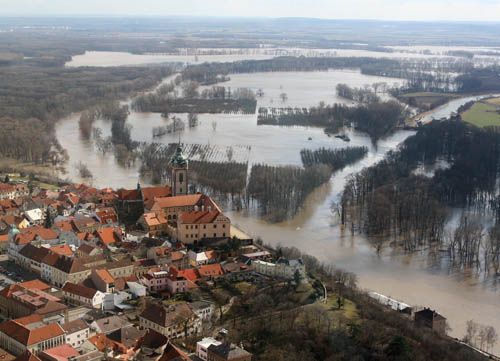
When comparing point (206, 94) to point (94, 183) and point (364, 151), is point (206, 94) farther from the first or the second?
point (94, 183)

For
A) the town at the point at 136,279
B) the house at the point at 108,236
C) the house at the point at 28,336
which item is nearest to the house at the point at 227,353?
the town at the point at 136,279

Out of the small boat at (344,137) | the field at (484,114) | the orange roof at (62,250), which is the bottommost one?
the small boat at (344,137)

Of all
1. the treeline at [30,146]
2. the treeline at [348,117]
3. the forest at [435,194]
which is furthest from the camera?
the treeline at [348,117]

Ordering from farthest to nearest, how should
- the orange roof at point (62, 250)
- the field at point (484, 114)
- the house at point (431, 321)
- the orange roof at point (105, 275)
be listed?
1. the field at point (484, 114)
2. the orange roof at point (62, 250)
3. the orange roof at point (105, 275)
4. the house at point (431, 321)

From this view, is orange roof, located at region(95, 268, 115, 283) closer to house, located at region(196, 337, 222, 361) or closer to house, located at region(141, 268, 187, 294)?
house, located at region(141, 268, 187, 294)

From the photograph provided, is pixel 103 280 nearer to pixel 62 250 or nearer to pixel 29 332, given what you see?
pixel 62 250

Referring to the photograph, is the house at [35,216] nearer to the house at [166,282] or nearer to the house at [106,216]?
the house at [106,216]
